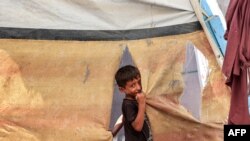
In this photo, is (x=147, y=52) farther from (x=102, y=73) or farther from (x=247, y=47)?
(x=247, y=47)

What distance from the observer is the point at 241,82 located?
2824 mm

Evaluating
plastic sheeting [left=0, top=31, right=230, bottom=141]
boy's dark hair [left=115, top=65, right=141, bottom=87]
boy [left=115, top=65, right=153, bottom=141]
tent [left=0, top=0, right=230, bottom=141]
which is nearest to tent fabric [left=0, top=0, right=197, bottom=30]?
tent [left=0, top=0, right=230, bottom=141]

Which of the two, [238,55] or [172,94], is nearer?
[238,55]

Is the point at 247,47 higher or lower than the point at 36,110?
higher

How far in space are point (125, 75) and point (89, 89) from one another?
322 millimetres

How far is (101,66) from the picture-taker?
3.28 metres

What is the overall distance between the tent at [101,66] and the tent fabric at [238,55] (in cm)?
54

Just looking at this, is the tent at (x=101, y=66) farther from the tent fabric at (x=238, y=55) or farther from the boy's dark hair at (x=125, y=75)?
the tent fabric at (x=238, y=55)

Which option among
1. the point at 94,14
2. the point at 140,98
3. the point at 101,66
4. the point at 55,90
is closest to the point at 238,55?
the point at 140,98

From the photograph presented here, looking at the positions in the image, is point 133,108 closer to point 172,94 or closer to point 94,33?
point 172,94

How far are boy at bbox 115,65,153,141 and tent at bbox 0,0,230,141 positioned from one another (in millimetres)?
237

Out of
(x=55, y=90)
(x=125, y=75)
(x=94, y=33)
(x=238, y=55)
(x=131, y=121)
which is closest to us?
(x=238, y=55)

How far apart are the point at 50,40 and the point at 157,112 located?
32.3 inches

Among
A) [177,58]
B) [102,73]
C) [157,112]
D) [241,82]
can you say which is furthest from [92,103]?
[241,82]
